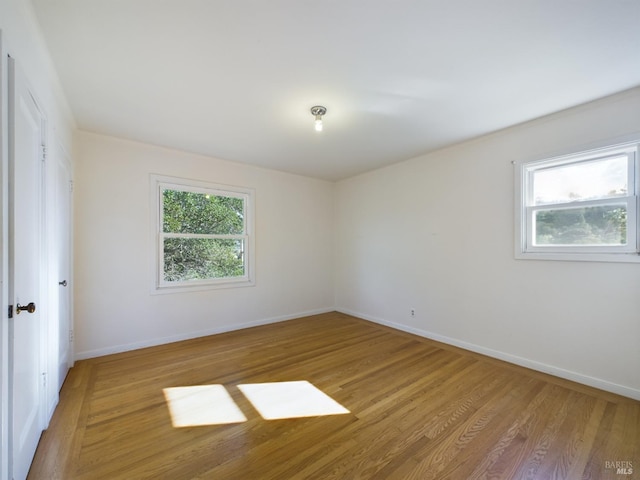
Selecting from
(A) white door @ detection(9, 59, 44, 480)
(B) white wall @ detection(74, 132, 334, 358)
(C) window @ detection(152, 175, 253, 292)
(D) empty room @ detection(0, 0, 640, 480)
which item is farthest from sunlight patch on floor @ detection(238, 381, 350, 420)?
(C) window @ detection(152, 175, 253, 292)

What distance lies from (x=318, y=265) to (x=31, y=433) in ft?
Result: 13.3

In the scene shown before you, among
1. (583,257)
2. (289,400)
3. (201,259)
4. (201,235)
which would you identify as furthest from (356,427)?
(201,235)

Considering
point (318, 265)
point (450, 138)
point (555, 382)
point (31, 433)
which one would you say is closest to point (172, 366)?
point (31, 433)

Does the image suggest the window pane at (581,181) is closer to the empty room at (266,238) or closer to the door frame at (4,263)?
the empty room at (266,238)

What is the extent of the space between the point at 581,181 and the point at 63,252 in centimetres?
506

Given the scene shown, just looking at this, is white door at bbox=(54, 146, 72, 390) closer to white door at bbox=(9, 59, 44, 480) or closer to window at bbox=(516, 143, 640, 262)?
white door at bbox=(9, 59, 44, 480)

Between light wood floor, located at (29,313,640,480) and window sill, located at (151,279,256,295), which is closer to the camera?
light wood floor, located at (29,313,640,480)

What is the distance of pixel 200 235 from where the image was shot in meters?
3.95

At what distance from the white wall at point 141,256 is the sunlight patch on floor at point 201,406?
4.59 ft

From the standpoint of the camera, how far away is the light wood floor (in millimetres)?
1601

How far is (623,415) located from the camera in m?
2.06

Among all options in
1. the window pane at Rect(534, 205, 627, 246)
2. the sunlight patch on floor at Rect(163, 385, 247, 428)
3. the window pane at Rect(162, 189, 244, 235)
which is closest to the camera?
the sunlight patch on floor at Rect(163, 385, 247, 428)

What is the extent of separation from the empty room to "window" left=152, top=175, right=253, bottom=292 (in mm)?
30

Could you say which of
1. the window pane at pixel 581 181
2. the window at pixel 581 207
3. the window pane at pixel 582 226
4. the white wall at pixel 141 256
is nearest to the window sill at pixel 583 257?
the window at pixel 581 207
